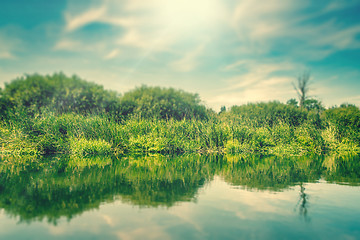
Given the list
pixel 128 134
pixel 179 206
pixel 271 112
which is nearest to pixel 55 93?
pixel 128 134

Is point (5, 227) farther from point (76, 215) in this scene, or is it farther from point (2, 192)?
point (2, 192)

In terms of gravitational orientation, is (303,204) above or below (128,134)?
below

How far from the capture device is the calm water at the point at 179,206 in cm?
276

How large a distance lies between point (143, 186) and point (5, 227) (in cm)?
217

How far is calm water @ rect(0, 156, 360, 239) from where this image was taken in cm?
276

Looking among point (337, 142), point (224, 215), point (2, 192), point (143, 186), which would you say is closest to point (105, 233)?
point (224, 215)

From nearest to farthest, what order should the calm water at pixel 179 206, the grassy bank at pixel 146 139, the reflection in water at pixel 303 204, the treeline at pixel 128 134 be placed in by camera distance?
the calm water at pixel 179 206
the reflection in water at pixel 303 204
the grassy bank at pixel 146 139
the treeline at pixel 128 134

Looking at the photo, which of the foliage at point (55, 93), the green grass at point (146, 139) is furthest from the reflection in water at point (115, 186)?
the foliage at point (55, 93)

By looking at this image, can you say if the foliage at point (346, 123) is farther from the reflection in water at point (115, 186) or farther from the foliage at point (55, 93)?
the foliage at point (55, 93)

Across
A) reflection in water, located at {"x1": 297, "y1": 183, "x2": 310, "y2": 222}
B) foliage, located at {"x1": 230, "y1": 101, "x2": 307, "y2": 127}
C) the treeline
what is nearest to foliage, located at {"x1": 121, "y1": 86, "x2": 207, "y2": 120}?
foliage, located at {"x1": 230, "y1": 101, "x2": 307, "y2": 127}

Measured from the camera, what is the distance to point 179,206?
3.56m

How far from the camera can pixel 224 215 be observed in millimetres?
3244

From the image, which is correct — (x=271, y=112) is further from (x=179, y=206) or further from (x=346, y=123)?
(x=179, y=206)

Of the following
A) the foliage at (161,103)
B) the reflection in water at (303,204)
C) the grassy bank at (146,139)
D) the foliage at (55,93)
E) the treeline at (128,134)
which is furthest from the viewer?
the foliage at (161,103)
